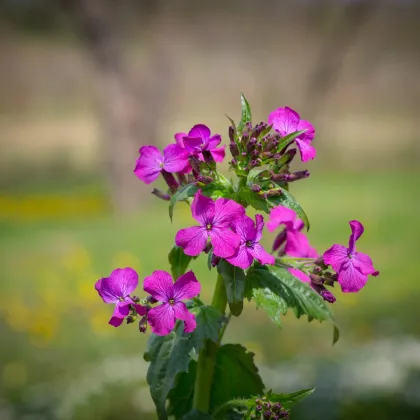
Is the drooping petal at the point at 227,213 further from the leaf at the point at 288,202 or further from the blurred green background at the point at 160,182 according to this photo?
the blurred green background at the point at 160,182

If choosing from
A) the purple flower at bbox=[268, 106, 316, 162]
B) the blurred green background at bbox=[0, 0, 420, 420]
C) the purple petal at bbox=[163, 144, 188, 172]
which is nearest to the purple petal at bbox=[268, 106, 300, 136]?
the purple flower at bbox=[268, 106, 316, 162]

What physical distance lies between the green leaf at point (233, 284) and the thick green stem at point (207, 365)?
79mm

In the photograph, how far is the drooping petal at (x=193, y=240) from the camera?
70 cm

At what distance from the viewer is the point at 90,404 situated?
1.88 meters

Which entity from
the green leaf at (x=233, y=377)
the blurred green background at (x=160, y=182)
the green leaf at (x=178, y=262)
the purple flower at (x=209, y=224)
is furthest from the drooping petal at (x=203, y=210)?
the blurred green background at (x=160, y=182)

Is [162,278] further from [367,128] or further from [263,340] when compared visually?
[367,128]

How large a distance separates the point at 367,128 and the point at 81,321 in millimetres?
1093

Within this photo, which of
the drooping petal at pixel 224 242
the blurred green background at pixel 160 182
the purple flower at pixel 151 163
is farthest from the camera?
the blurred green background at pixel 160 182

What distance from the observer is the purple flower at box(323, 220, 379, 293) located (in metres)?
0.72

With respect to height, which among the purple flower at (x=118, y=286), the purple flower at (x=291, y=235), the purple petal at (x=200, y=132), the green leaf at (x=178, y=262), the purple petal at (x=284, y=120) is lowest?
the purple flower at (x=118, y=286)

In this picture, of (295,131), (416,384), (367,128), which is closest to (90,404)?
(416,384)

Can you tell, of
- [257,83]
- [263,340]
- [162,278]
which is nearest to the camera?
[162,278]

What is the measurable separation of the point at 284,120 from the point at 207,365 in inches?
12.1

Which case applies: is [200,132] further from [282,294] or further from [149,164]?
[282,294]
